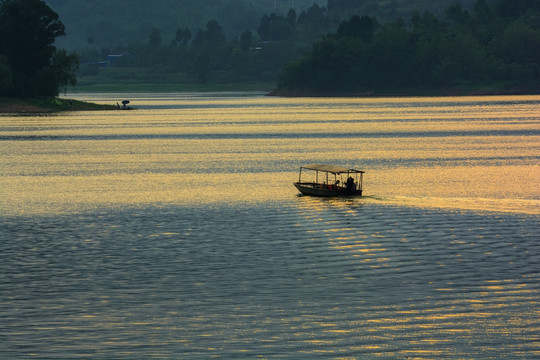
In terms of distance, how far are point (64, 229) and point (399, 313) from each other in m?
35.4

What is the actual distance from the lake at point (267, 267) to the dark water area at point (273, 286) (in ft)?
0.40

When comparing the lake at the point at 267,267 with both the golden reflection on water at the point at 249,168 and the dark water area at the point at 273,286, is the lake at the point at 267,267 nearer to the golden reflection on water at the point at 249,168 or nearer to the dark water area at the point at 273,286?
the dark water area at the point at 273,286

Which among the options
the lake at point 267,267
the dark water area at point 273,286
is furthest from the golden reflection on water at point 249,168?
the dark water area at point 273,286

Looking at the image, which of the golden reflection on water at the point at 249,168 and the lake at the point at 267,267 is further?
the golden reflection on water at the point at 249,168

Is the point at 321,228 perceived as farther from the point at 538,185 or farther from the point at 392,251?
the point at 538,185

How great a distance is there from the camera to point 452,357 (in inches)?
1383

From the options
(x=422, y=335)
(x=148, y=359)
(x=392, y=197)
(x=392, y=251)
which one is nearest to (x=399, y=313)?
(x=422, y=335)

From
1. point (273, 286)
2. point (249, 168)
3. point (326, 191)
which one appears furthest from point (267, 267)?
point (249, 168)

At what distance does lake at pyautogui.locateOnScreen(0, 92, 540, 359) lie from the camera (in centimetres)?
3794

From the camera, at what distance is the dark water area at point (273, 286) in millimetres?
37406

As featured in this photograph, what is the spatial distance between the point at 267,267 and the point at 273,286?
5.40m

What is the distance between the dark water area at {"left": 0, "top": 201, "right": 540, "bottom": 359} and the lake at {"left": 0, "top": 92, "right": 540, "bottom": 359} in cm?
12

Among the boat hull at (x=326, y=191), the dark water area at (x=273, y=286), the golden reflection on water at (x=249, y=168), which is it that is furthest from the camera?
the golden reflection on water at (x=249, y=168)

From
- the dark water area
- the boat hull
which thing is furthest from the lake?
the boat hull
